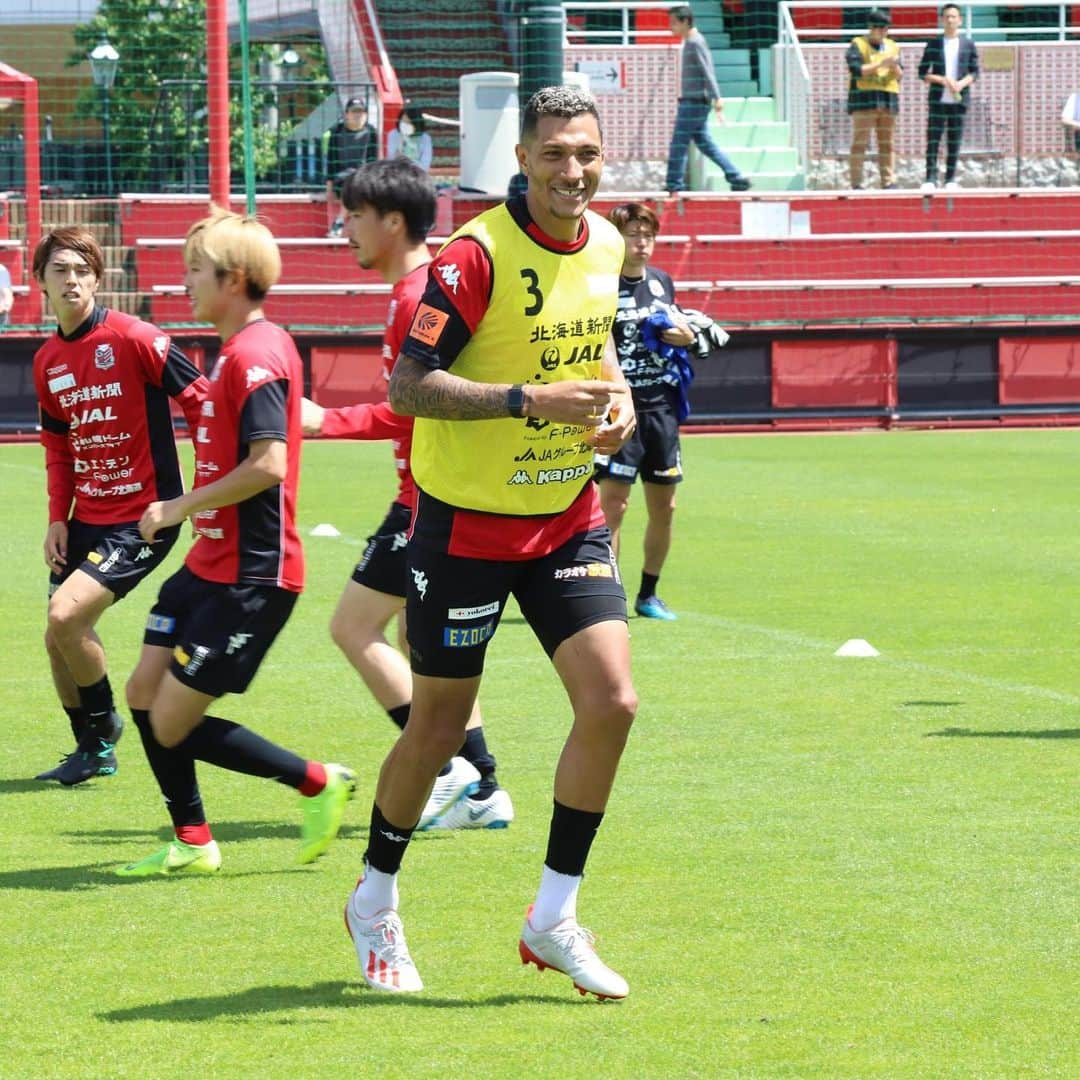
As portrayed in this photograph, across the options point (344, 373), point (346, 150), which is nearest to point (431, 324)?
point (344, 373)

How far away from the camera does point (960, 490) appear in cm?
1761

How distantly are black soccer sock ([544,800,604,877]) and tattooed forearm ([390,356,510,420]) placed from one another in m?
1.01

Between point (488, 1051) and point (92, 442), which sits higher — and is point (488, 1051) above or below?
below

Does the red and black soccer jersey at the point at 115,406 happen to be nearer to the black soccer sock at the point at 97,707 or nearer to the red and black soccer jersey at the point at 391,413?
the black soccer sock at the point at 97,707

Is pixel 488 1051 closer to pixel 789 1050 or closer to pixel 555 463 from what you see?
pixel 789 1050

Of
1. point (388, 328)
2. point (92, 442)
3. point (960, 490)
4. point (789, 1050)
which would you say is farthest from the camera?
point (960, 490)

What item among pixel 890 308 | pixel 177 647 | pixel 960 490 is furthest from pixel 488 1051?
pixel 890 308

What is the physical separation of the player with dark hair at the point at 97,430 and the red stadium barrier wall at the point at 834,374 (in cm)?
1623

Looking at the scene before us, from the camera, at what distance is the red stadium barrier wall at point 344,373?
73.8 ft

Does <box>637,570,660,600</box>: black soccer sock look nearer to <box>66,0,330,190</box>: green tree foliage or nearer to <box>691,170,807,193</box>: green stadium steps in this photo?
<box>66,0,330,190</box>: green tree foliage

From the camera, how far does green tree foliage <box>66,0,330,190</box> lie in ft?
93.6

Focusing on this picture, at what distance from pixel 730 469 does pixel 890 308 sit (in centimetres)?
793

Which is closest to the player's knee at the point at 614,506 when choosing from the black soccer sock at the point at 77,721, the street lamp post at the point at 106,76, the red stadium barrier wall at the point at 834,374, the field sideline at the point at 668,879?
the field sideline at the point at 668,879

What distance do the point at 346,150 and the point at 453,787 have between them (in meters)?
20.9
